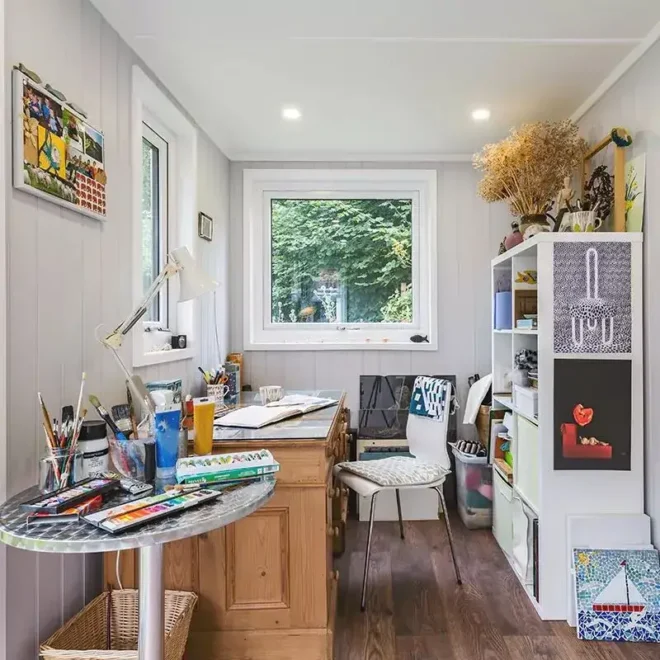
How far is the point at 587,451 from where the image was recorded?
204 centimetres

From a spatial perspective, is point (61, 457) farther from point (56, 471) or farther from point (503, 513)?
point (503, 513)

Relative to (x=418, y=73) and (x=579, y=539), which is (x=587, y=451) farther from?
(x=418, y=73)

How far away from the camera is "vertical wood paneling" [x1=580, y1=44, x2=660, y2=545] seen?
6.48 feet

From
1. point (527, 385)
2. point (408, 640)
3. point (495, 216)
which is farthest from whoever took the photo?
point (495, 216)

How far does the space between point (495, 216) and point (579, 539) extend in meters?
1.97

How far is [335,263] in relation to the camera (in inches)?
132

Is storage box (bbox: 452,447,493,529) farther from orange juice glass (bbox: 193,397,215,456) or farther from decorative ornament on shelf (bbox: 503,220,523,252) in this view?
orange juice glass (bbox: 193,397,215,456)

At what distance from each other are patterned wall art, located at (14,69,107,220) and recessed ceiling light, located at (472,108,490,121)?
180 centimetres

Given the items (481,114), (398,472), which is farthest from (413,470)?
(481,114)

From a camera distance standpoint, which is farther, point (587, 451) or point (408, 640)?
point (587, 451)

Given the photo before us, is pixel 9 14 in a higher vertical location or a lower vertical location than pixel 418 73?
lower

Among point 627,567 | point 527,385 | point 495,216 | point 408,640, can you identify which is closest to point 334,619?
point 408,640

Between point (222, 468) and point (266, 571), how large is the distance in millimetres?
593

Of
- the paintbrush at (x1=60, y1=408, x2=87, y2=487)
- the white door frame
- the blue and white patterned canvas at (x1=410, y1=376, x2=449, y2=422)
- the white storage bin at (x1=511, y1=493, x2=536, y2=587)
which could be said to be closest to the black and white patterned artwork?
the blue and white patterned canvas at (x1=410, y1=376, x2=449, y2=422)
